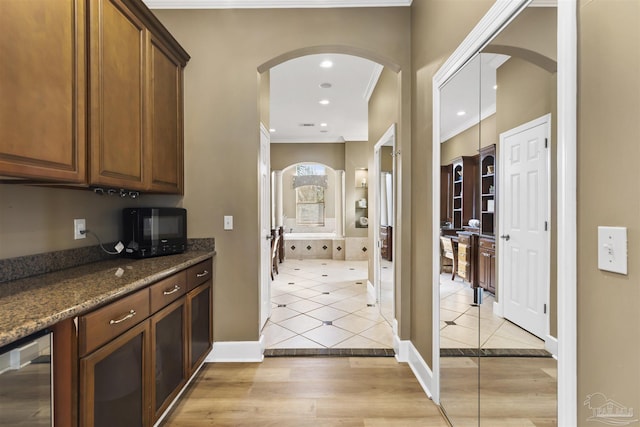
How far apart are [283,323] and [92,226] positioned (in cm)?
212

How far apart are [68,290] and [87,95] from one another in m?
0.98

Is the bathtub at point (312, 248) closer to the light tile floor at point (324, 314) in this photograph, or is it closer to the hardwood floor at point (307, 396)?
the light tile floor at point (324, 314)

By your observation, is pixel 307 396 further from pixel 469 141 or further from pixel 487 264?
pixel 469 141

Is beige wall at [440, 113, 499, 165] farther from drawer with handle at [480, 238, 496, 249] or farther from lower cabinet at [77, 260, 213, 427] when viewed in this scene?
lower cabinet at [77, 260, 213, 427]

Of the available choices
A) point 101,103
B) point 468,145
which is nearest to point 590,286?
point 468,145

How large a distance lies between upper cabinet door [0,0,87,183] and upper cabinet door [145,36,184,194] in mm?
609

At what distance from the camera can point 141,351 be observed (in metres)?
1.58

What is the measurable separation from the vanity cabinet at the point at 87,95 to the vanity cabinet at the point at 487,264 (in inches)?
80.8

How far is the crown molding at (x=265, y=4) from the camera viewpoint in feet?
8.39

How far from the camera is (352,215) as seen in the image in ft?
25.3

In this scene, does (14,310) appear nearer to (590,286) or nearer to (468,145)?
(590,286)

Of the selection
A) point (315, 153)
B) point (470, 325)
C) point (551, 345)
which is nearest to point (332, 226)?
point (315, 153)

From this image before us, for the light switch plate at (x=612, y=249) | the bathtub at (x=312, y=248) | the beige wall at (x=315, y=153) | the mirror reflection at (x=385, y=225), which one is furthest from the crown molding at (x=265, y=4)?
the bathtub at (x=312, y=248)

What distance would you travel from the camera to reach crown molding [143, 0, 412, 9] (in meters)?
2.56
